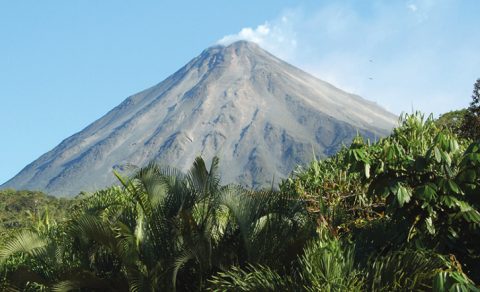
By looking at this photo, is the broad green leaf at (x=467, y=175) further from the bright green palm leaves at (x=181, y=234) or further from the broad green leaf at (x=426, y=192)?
the bright green palm leaves at (x=181, y=234)

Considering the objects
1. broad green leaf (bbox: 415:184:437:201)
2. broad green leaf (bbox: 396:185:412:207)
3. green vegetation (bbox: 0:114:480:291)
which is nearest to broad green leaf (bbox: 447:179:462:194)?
green vegetation (bbox: 0:114:480:291)

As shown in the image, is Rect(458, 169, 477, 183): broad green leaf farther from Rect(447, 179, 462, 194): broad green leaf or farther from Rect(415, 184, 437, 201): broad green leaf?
Rect(415, 184, 437, 201): broad green leaf

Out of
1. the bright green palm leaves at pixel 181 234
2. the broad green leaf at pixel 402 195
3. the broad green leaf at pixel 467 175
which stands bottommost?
the bright green palm leaves at pixel 181 234

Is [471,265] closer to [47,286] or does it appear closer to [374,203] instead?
[374,203]

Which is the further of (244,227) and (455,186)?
(244,227)

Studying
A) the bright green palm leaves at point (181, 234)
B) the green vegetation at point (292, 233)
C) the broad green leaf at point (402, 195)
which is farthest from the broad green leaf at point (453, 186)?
the bright green palm leaves at point (181, 234)

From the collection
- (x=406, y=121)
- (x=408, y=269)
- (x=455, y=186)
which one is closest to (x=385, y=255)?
(x=408, y=269)

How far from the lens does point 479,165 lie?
6551mm

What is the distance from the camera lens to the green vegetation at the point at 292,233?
677 cm

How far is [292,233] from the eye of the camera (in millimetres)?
9359

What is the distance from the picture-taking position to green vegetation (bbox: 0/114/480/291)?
677 cm

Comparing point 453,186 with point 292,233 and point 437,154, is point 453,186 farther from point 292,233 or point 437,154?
point 292,233

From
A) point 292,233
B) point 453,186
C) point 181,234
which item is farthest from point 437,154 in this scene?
point 181,234

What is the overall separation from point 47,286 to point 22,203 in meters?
45.1
